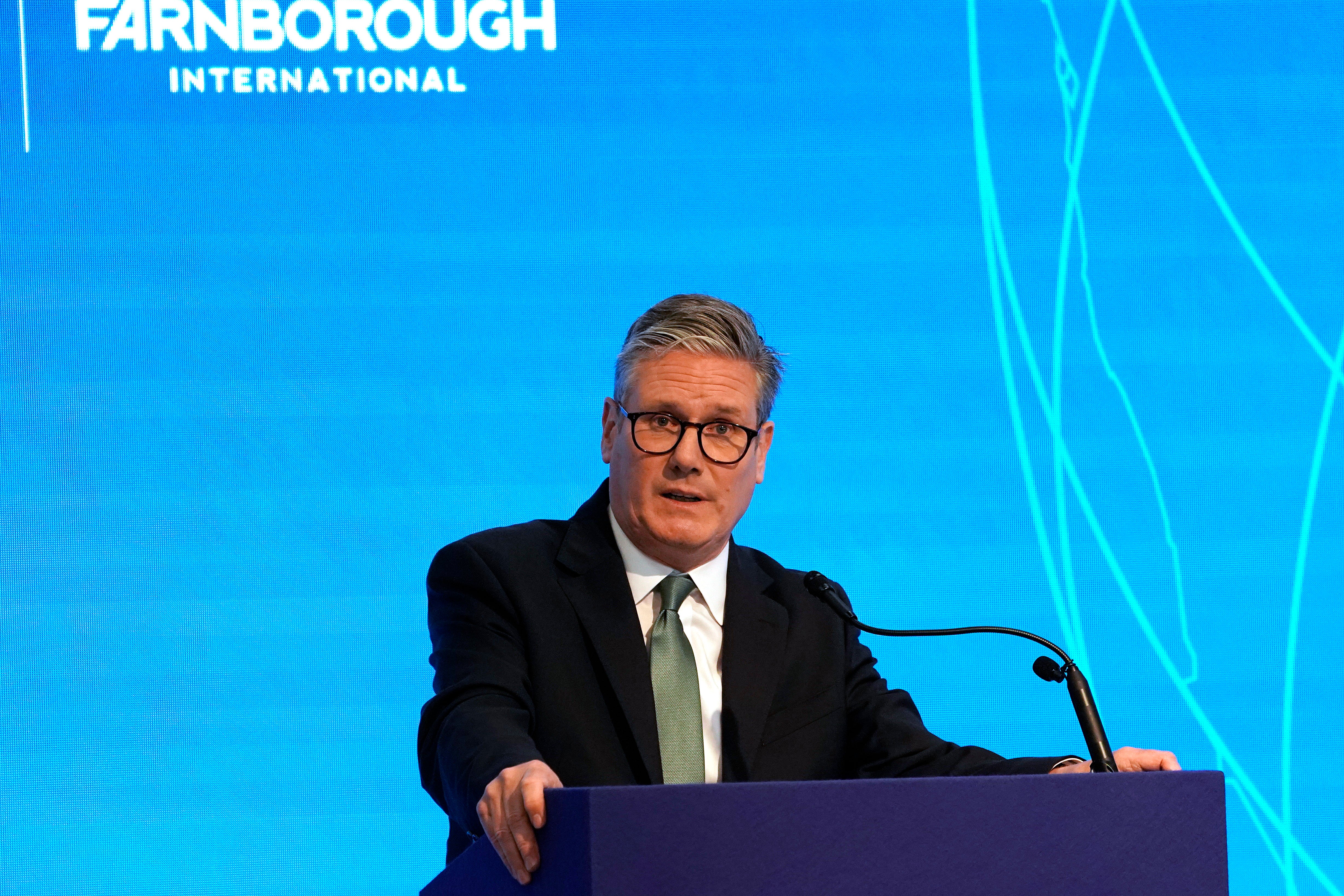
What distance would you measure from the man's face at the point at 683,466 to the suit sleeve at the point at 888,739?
258 millimetres

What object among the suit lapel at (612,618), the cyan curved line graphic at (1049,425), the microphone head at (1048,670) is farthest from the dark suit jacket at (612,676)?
the cyan curved line graphic at (1049,425)

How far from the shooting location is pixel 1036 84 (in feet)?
10.2

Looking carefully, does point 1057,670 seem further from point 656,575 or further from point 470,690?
point 470,690

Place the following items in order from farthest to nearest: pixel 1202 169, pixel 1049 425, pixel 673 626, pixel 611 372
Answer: pixel 1202 169
pixel 1049 425
pixel 611 372
pixel 673 626

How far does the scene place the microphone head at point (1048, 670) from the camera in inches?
68.1

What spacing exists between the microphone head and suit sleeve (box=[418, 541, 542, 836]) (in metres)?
0.61

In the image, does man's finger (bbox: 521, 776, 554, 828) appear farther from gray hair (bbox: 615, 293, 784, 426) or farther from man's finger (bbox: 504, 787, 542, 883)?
gray hair (bbox: 615, 293, 784, 426)

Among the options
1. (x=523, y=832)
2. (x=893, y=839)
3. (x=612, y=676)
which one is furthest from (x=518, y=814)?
(x=612, y=676)

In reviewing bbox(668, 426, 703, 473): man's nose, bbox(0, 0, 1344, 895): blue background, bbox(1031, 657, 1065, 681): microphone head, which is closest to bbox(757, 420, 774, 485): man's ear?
bbox(668, 426, 703, 473): man's nose

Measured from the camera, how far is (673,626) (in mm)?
2043

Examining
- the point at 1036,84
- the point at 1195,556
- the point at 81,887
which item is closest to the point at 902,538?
the point at 1195,556

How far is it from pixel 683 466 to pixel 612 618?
9.5 inches

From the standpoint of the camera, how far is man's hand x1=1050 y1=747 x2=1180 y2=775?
1687mm

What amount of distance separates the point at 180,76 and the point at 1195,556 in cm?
230
